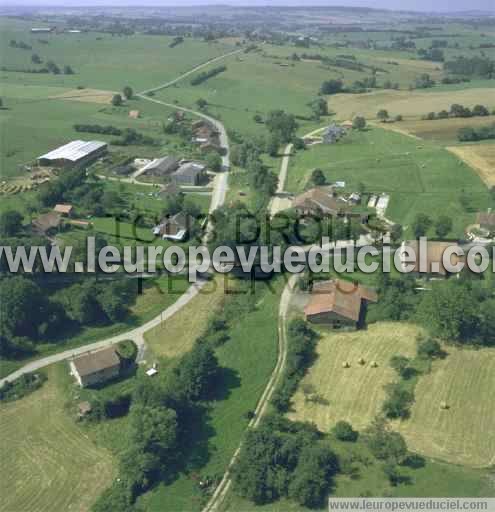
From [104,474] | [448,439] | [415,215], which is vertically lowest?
[104,474]

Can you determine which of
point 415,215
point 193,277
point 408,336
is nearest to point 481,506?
point 408,336

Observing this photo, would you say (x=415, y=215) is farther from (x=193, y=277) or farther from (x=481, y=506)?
(x=481, y=506)

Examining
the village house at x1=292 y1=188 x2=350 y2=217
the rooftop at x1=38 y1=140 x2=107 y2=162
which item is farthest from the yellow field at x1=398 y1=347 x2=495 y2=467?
the rooftop at x1=38 y1=140 x2=107 y2=162

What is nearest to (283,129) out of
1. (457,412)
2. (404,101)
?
(404,101)

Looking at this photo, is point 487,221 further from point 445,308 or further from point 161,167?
point 161,167

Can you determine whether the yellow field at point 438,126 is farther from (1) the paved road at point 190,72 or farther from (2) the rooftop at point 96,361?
(2) the rooftop at point 96,361

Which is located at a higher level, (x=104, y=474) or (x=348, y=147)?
(x=348, y=147)

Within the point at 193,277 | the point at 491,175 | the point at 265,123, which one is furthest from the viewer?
the point at 265,123

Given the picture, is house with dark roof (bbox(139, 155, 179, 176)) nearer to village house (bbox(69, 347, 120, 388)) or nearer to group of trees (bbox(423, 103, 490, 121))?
village house (bbox(69, 347, 120, 388))
